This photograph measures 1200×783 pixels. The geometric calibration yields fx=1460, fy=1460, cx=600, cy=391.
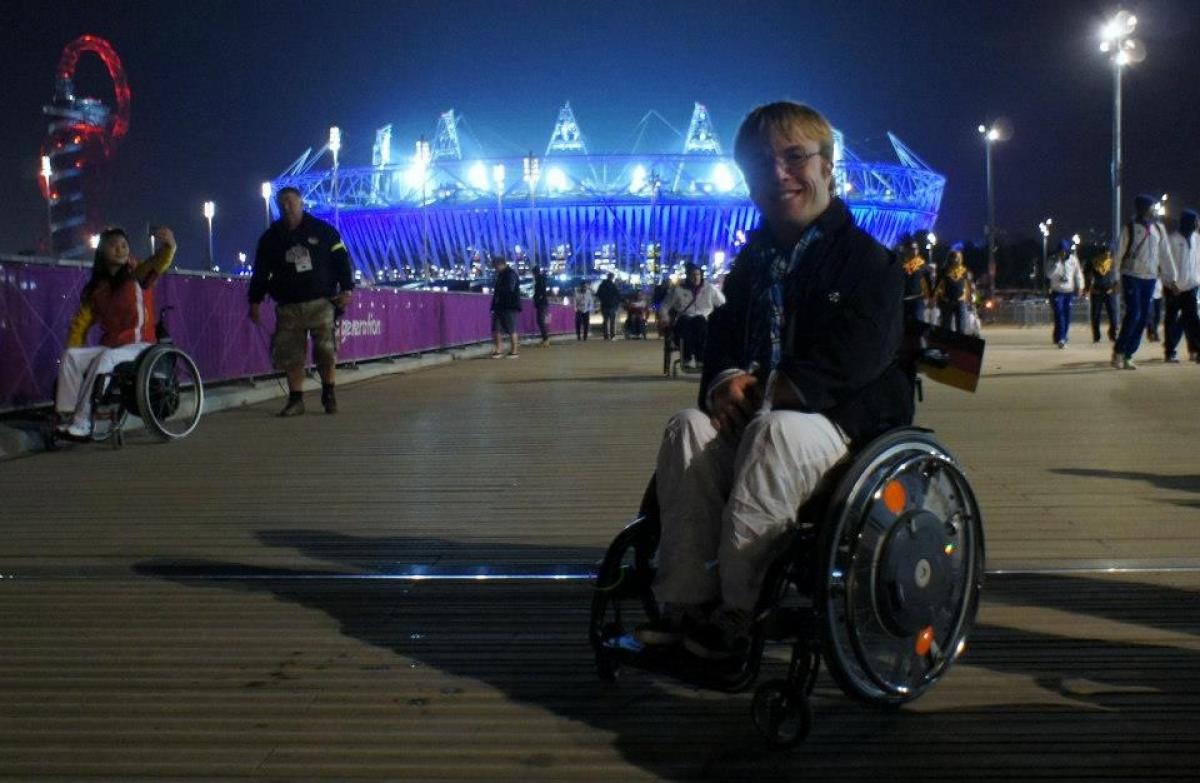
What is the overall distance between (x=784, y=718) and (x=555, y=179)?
135 meters

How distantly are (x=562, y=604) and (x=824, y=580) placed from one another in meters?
1.73

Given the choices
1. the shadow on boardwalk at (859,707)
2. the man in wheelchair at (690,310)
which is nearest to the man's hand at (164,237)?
the shadow on boardwalk at (859,707)

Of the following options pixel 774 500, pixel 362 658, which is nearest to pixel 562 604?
pixel 362 658

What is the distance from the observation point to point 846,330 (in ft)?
11.3

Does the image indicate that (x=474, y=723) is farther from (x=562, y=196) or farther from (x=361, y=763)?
(x=562, y=196)

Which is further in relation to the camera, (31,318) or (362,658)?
(31,318)

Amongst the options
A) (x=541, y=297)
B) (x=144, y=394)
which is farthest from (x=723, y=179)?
(x=144, y=394)

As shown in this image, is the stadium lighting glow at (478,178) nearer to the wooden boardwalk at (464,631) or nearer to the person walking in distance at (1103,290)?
the person walking in distance at (1103,290)

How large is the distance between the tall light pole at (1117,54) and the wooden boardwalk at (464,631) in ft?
86.0

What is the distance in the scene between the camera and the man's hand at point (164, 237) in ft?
35.3

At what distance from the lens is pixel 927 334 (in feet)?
12.2

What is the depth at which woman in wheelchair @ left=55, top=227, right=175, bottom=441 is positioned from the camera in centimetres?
990

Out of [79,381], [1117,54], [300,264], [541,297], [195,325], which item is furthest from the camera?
[541,297]

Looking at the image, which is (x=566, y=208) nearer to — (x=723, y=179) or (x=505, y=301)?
(x=723, y=179)
